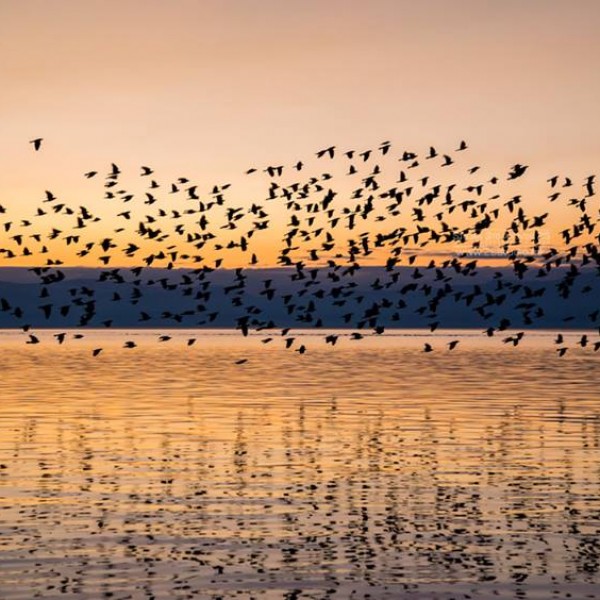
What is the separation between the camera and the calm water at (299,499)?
3341cm

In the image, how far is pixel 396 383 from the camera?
119 metres

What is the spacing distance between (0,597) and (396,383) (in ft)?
293

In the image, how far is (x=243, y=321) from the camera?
2115 inches

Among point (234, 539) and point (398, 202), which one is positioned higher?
point (398, 202)

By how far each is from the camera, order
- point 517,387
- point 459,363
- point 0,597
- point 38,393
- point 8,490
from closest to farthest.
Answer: point 0,597 < point 8,490 < point 38,393 < point 517,387 < point 459,363

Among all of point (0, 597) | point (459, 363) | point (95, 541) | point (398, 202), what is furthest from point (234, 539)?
point (459, 363)

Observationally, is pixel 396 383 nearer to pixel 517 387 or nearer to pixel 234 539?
pixel 517 387

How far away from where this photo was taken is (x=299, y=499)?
44.8 metres

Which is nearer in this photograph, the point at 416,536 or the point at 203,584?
the point at 203,584

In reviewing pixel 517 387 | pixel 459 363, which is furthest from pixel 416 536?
pixel 459 363

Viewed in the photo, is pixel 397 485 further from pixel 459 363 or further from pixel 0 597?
pixel 459 363

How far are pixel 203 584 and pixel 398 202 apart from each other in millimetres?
24541

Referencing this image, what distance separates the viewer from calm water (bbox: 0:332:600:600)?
33406 millimetres

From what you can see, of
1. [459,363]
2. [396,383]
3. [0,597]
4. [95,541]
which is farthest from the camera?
[459,363]
